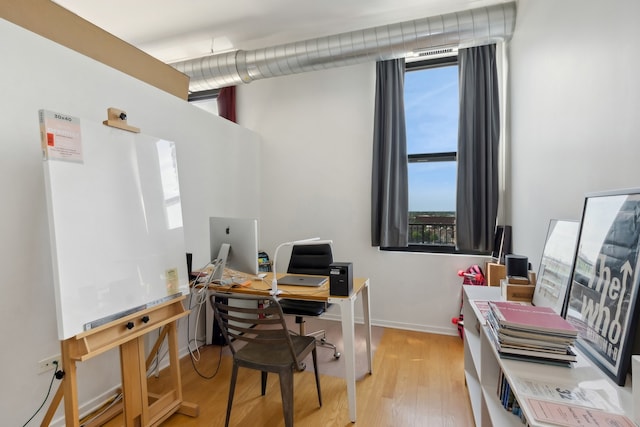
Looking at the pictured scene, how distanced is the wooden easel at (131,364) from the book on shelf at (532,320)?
1.92 meters

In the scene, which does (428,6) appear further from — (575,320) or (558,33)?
(575,320)

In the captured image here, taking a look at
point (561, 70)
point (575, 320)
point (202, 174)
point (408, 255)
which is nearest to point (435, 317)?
point (408, 255)

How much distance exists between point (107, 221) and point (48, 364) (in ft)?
3.30

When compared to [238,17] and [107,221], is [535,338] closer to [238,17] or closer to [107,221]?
[107,221]

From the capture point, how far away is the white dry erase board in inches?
58.5

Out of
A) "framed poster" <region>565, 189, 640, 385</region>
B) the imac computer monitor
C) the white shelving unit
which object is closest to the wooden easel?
the imac computer monitor

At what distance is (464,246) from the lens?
3.21 m

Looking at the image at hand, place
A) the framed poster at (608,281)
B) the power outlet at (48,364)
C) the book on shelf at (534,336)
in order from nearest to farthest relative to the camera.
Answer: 1. the framed poster at (608,281)
2. the book on shelf at (534,336)
3. the power outlet at (48,364)

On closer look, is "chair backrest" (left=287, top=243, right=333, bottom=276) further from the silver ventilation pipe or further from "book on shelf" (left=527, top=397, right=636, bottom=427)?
"book on shelf" (left=527, top=397, right=636, bottom=427)

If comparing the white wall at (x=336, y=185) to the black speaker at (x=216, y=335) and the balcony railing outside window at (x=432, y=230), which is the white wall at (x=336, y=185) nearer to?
the balcony railing outside window at (x=432, y=230)

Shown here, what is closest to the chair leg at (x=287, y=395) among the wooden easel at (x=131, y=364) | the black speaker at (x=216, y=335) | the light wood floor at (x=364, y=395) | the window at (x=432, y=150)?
the light wood floor at (x=364, y=395)

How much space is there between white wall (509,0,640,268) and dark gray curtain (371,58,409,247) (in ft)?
3.64

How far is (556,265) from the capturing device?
1.62 metres

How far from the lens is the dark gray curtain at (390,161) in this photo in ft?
11.2
